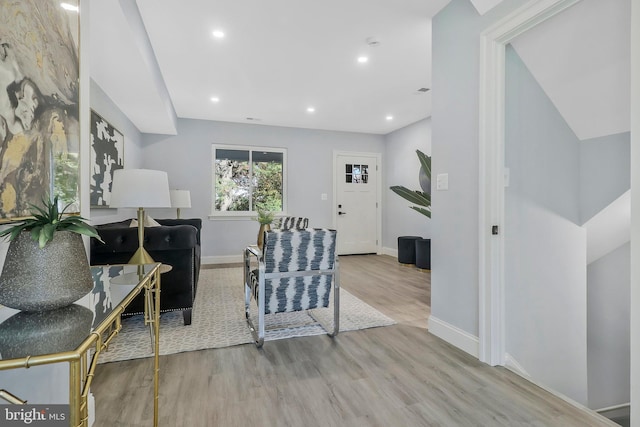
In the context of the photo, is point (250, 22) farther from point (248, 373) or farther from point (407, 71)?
point (248, 373)

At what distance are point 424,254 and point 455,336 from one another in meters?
2.44

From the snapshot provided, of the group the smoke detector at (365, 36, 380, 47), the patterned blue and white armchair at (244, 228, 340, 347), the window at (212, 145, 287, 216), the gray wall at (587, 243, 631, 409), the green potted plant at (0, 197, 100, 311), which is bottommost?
the gray wall at (587, 243, 631, 409)

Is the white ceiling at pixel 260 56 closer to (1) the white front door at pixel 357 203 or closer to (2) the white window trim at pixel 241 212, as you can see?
(2) the white window trim at pixel 241 212

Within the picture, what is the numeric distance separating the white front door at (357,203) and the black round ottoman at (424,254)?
73.2 inches

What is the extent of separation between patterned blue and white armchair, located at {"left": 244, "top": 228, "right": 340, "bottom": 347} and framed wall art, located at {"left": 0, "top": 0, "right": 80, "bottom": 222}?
115 cm

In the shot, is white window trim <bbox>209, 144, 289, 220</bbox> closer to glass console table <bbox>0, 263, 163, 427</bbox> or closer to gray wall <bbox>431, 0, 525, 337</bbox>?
gray wall <bbox>431, 0, 525, 337</bbox>

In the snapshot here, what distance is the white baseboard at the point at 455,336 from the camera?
210cm

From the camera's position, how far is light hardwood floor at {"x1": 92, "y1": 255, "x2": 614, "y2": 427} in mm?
1484

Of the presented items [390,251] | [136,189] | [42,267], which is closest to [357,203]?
[390,251]

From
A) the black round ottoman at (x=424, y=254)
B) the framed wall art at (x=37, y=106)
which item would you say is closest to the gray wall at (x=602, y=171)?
the black round ottoman at (x=424, y=254)

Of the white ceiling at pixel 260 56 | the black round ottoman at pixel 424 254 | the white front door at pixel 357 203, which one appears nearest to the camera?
the white ceiling at pixel 260 56

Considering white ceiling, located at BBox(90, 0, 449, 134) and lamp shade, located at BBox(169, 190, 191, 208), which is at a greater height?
white ceiling, located at BBox(90, 0, 449, 134)

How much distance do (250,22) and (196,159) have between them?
3328mm

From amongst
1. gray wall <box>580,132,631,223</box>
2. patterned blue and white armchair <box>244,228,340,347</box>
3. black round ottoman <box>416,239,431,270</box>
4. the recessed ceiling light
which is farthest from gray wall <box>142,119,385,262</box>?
gray wall <box>580,132,631,223</box>
